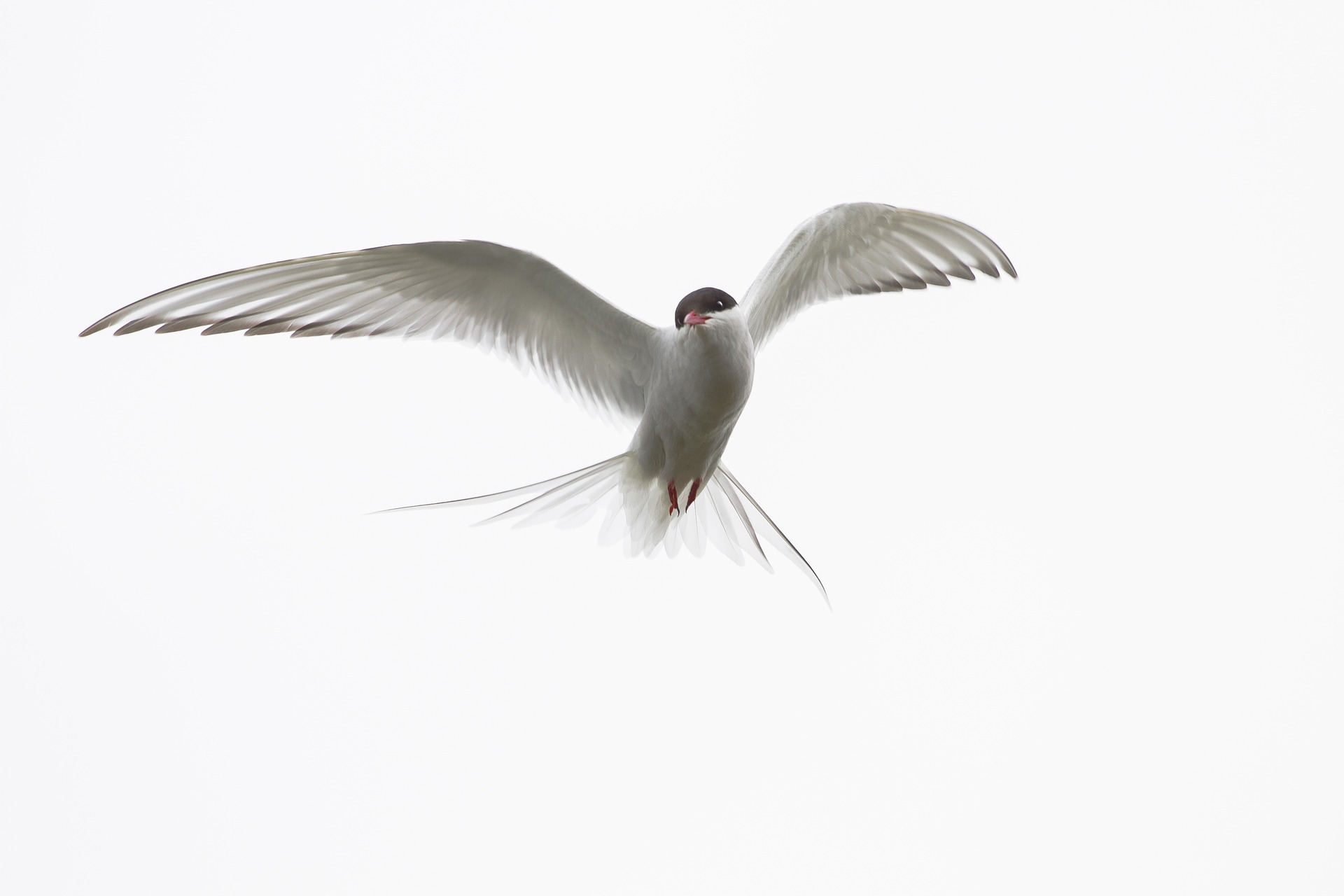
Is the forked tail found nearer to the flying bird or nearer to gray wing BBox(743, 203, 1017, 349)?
the flying bird

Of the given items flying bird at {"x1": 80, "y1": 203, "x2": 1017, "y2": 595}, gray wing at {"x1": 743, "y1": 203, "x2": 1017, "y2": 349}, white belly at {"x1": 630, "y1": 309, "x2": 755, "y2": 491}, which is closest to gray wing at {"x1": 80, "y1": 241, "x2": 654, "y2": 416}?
flying bird at {"x1": 80, "y1": 203, "x2": 1017, "y2": 595}

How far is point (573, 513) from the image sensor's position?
2148 millimetres

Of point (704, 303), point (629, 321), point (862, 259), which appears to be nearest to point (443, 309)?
point (629, 321)

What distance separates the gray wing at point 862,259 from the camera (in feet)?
6.78

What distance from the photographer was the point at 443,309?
1892 millimetres

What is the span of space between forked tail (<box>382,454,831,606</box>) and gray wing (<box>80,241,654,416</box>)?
15cm

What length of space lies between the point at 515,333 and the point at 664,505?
0.47m

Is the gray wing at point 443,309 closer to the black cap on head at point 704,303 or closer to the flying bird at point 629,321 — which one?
the flying bird at point 629,321

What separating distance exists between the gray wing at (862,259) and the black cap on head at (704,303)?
0.88 feet

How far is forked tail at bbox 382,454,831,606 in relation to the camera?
2.10 metres

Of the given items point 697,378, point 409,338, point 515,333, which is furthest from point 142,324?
point 697,378

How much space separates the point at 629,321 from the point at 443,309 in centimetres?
34

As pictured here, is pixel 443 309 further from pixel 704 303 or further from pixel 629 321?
pixel 704 303

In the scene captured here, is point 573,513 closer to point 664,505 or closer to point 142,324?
point 664,505
